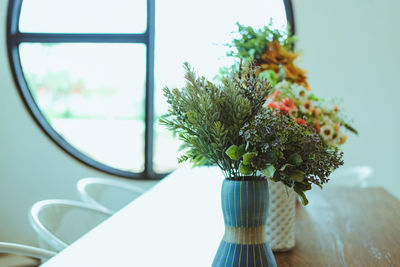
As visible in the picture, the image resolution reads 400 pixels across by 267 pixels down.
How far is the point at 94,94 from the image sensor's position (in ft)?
15.4

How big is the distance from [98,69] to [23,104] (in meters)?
0.80

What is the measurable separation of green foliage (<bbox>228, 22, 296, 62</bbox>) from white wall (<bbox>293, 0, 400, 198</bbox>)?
1.75 meters

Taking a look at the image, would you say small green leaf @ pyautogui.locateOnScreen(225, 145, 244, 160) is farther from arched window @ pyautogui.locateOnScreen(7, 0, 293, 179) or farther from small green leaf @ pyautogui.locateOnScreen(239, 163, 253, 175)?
arched window @ pyautogui.locateOnScreen(7, 0, 293, 179)

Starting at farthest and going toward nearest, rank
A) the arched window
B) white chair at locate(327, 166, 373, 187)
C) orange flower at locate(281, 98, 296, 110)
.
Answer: the arched window < white chair at locate(327, 166, 373, 187) < orange flower at locate(281, 98, 296, 110)

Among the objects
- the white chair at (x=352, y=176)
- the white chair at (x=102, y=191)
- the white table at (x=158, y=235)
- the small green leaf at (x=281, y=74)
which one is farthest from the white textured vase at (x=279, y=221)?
the white chair at (x=352, y=176)

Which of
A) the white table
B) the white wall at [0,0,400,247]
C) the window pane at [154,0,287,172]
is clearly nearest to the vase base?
the white table

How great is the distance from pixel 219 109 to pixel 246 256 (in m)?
0.25

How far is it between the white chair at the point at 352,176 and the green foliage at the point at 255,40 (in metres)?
1.62

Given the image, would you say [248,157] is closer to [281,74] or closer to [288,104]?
[288,104]

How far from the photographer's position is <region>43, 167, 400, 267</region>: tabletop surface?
117cm

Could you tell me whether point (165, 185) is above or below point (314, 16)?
below

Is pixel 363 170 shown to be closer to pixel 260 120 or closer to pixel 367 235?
pixel 367 235

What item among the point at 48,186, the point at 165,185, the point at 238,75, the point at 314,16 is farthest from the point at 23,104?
the point at 238,75

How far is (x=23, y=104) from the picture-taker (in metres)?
3.79
